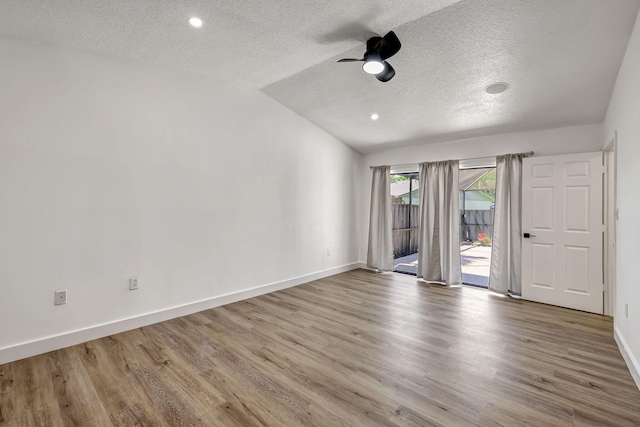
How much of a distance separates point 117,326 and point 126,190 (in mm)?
1366

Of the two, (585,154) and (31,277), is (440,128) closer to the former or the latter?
(585,154)

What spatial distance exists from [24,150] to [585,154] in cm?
586

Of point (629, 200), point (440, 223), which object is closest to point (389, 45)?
point (629, 200)

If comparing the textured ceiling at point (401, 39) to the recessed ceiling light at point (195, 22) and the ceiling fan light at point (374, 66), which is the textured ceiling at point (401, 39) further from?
the ceiling fan light at point (374, 66)

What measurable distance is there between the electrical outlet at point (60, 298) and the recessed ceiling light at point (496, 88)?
4773 millimetres

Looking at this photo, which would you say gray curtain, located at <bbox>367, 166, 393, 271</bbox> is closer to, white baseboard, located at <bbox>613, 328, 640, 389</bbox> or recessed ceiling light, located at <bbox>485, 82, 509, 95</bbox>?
A: recessed ceiling light, located at <bbox>485, 82, 509, 95</bbox>

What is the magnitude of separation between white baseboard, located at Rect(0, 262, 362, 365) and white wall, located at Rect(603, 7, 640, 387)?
374 centimetres

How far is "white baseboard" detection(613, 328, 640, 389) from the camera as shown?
2.03 m

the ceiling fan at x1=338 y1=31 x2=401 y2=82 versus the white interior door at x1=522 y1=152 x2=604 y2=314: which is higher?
the ceiling fan at x1=338 y1=31 x2=401 y2=82

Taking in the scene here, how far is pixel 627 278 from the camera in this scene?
2350 millimetres

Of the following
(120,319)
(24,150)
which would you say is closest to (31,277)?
(120,319)

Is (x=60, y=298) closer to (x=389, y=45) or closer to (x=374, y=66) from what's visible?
(x=374, y=66)

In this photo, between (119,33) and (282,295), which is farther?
(282,295)

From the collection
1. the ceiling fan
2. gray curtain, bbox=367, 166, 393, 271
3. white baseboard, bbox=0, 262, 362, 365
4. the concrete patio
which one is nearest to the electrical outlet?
white baseboard, bbox=0, 262, 362, 365
